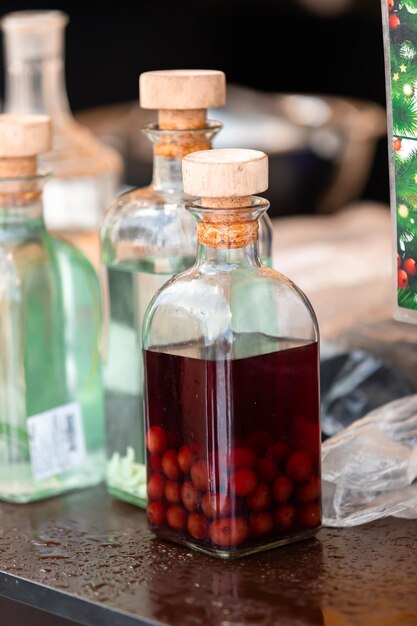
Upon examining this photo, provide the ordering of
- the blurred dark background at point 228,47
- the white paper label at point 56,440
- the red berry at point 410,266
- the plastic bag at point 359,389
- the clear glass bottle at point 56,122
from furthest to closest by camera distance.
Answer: the blurred dark background at point 228,47
the clear glass bottle at point 56,122
the plastic bag at point 359,389
the white paper label at point 56,440
the red berry at point 410,266

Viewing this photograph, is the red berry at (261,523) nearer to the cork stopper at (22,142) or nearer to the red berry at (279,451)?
the red berry at (279,451)

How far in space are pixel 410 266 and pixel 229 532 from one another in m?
0.19

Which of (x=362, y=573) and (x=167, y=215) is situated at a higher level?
(x=167, y=215)

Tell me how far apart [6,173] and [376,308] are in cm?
42

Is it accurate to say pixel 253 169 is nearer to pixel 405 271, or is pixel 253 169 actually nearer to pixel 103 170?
pixel 405 271

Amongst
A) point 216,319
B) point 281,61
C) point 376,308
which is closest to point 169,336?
point 216,319

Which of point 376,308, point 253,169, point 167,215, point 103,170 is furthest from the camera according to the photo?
point 103,170

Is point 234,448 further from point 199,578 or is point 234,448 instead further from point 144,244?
point 144,244

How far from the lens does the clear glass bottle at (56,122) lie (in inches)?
45.8

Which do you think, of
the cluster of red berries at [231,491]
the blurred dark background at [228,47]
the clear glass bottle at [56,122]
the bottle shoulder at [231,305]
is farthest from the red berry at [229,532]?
the blurred dark background at [228,47]

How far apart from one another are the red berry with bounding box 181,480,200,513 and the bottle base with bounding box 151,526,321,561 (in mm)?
24

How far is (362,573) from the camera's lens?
656 mm

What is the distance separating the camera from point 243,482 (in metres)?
0.66

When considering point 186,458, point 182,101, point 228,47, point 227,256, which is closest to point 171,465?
point 186,458
